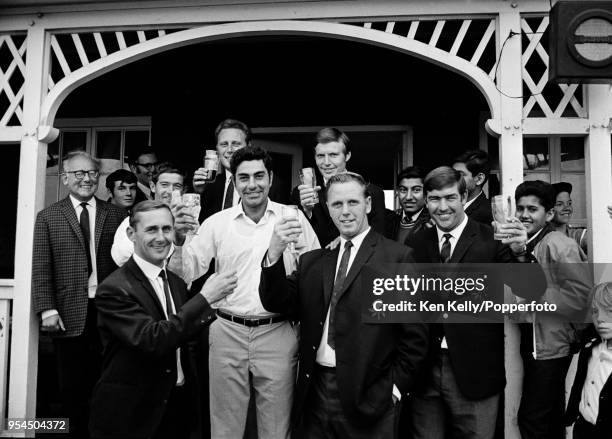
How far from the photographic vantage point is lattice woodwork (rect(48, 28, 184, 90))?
4.36 m

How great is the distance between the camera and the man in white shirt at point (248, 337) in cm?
326

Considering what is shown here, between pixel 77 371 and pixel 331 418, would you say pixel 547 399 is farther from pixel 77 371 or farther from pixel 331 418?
pixel 77 371

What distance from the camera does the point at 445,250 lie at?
3.37 meters

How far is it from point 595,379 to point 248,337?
194cm

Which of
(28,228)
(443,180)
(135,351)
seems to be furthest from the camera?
(28,228)

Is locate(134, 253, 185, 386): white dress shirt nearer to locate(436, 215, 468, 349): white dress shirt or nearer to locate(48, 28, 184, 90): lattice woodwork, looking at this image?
locate(436, 215, 468, 349): white dress shirt

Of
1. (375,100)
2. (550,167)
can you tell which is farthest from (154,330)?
(550,167)

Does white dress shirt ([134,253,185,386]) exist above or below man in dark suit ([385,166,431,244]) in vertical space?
below

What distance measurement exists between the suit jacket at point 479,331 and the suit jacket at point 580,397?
435 mm

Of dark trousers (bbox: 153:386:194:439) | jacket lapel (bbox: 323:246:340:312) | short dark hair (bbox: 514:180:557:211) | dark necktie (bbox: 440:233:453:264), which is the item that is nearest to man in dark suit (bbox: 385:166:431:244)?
short dark hair (bbox: 514:180:557:211)

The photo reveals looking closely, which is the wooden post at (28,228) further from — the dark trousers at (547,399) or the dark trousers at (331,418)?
the dark trousers at (547,399)

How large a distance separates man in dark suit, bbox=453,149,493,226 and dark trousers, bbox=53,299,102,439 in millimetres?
2670

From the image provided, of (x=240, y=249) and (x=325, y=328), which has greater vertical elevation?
(x=240, y=249)

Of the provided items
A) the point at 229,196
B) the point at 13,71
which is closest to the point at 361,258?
the point at 229,196
